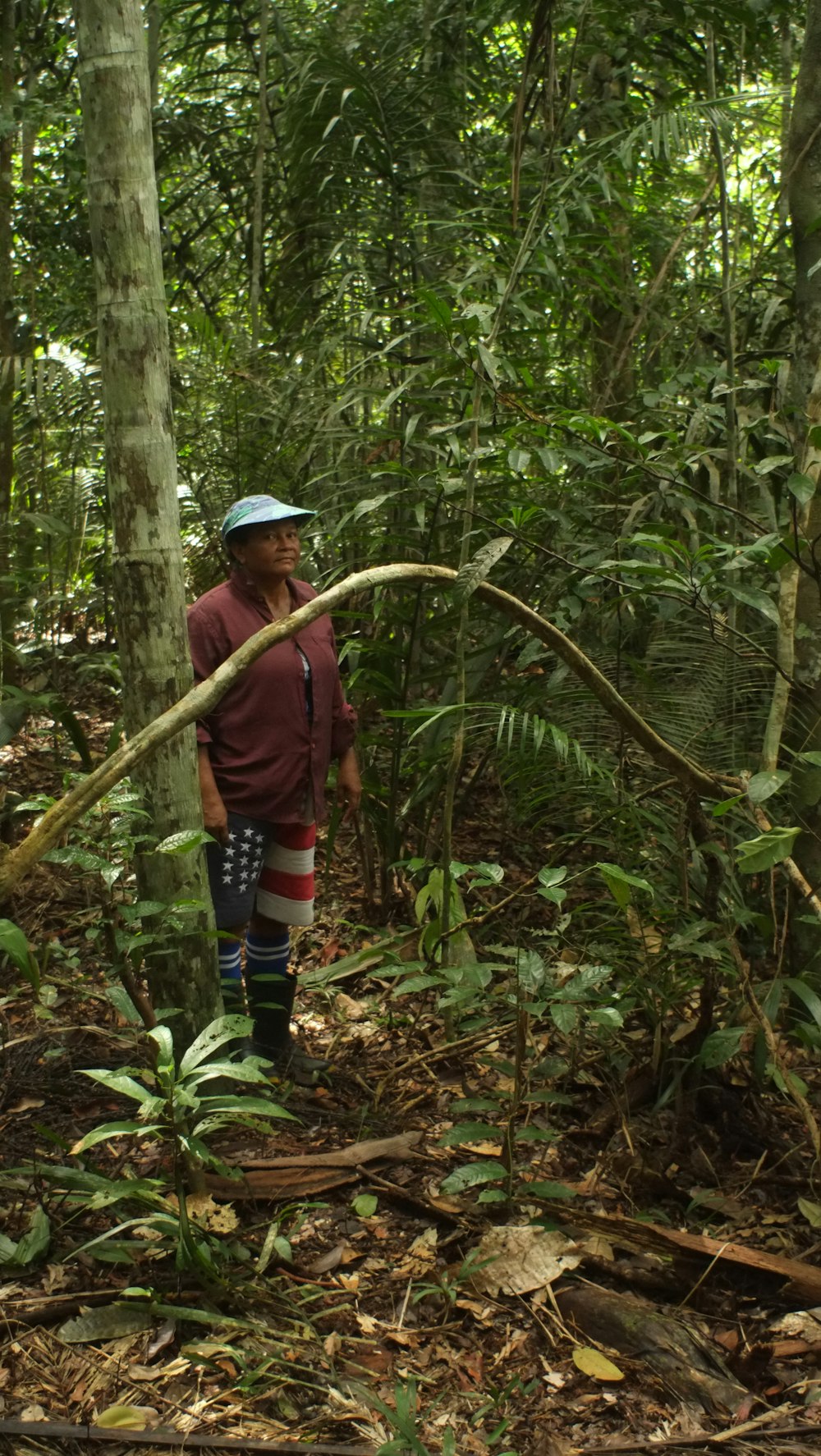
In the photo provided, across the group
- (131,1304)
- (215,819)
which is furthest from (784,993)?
(131,1304)

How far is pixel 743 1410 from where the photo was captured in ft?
7.20

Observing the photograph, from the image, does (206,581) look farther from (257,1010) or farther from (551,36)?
(551,36)

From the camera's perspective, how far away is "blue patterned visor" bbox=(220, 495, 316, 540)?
10.6 ft

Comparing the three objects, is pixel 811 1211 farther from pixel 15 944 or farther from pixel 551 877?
pixel 15 944

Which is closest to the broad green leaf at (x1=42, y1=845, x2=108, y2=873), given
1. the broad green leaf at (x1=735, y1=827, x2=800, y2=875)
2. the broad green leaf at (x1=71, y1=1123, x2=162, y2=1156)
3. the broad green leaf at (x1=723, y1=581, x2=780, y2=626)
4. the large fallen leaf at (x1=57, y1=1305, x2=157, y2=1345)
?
the broad green leaf at (x1=71, y1=1123, x2=162, y2=1156)

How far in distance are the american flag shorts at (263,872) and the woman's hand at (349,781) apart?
22 cm

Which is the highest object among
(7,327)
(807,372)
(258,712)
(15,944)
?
(7,327)

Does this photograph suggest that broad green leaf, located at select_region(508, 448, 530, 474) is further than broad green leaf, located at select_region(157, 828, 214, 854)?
Yes

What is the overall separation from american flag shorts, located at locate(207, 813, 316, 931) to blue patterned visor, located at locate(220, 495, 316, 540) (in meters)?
0.85

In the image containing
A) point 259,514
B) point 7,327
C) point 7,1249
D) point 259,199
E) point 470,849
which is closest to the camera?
point 7,1249

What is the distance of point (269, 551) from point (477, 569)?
0.82 meters

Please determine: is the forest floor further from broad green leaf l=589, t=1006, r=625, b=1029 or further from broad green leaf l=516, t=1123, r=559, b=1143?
broad green leaf l=589, t=1006, r=625, b=1029

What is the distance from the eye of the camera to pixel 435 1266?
8.45 feet

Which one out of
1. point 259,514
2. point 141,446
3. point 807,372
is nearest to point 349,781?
point 259,514
